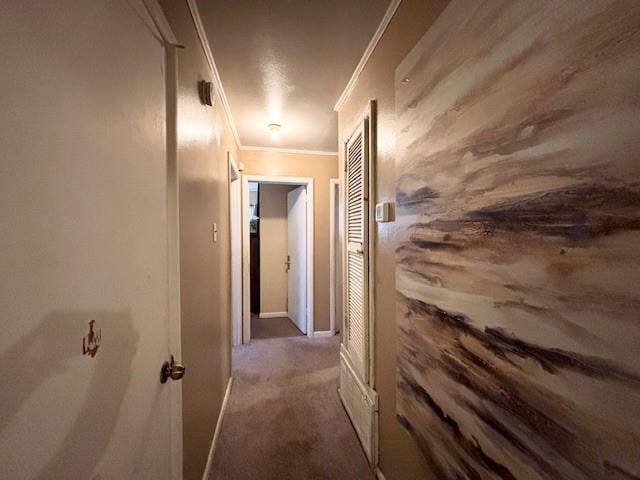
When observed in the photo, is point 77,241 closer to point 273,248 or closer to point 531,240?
point 531,240

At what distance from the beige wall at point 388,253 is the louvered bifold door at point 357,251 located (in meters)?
0.13

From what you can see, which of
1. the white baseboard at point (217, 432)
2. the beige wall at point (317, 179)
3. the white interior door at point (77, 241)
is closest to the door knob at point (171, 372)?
the white interior door at point (77, 241)

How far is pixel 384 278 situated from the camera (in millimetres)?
1547

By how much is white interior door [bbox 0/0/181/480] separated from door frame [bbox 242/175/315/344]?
2700 millimetres

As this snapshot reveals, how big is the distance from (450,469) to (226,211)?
2.19 metres

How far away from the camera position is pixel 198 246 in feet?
4.83

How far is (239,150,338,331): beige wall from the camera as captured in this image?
3.60m

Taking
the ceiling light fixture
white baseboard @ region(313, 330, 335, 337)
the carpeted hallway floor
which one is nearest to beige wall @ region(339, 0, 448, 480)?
the carpeted hallway floor

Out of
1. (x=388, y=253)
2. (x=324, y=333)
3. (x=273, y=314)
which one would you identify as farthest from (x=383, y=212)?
(x=273, y=314)

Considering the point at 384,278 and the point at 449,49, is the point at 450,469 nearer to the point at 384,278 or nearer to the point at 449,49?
the point at 384,278

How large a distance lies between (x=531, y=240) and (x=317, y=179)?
320 cm

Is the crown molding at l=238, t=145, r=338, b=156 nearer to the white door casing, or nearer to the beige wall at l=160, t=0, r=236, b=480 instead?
the white door casing

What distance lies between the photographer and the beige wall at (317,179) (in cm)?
360

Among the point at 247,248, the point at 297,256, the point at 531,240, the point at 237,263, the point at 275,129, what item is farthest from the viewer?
the point at 297,256
